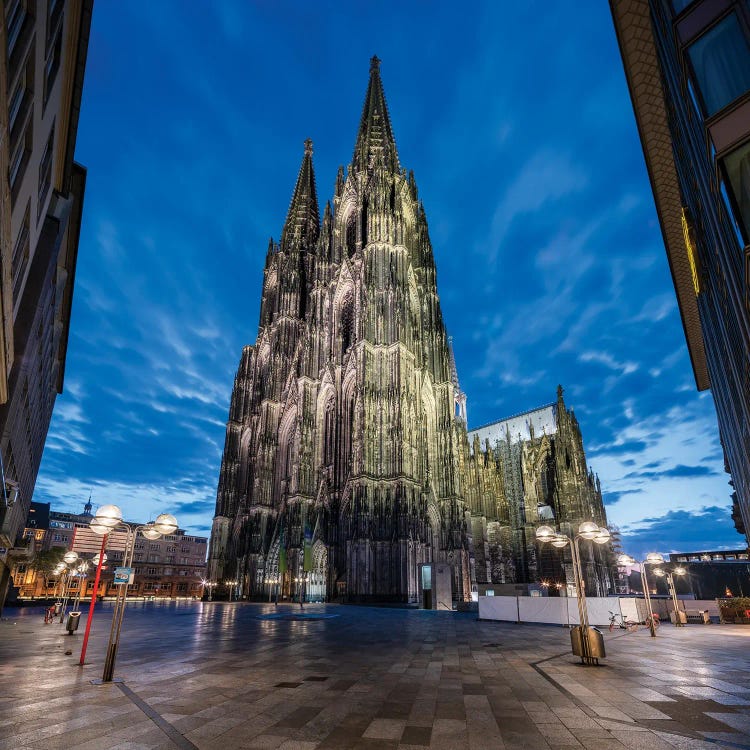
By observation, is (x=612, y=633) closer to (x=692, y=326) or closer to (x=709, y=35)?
(x=692, y=326)

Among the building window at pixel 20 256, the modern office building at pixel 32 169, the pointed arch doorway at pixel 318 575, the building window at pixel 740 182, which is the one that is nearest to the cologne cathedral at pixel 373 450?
the pointed arch doorway at pixel 318 575

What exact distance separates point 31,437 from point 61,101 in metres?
17.0

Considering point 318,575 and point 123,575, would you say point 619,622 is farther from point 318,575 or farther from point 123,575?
point 318,575

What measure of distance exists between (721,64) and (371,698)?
34.9 feet

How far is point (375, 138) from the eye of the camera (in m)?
55.8

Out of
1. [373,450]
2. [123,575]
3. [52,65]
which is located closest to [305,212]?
[373,450]

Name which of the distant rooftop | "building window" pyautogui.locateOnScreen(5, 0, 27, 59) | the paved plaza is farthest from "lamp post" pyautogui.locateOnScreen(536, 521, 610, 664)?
the distant rooftop

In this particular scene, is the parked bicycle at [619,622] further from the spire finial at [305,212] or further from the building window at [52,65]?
the spire finial at [305,212]

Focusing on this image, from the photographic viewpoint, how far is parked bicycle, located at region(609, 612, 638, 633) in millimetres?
19108

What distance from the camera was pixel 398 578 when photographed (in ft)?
115

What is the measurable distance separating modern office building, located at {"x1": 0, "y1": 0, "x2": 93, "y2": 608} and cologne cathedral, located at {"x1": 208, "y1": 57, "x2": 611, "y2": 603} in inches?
1045

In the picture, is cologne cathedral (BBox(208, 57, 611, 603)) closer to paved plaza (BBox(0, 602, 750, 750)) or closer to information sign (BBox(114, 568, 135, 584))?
paved plaza (BBox(0, 602, 750, 750))

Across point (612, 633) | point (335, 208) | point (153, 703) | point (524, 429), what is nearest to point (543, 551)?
point (524, 429)

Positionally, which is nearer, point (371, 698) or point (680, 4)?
point (371, 698)
